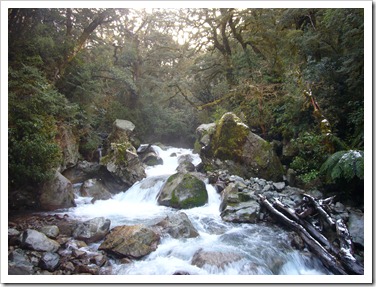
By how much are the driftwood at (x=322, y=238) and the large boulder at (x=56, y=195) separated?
453 cm

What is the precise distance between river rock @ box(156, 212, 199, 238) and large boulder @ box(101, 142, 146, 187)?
331cm

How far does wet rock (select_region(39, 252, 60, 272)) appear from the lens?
344 centimetres

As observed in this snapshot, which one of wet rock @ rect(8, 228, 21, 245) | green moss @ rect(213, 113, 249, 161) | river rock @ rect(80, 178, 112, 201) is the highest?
green moss @ rect(213, 113, 249, 161)

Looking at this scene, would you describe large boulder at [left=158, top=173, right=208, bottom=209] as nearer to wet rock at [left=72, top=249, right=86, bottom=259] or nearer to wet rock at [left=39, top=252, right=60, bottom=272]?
wet rock at [left=72, top=249, right=86, bottom=259]

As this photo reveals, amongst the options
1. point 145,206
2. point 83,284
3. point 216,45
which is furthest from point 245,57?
point 83,284

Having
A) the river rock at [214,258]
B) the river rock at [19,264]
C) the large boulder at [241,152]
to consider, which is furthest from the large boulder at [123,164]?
the river rock at [214,258]

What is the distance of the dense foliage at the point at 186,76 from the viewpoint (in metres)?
4.78

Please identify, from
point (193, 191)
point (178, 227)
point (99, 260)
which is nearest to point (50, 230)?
point (99, 260)

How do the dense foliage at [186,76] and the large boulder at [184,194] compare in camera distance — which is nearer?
the dense foliage at [186,76]

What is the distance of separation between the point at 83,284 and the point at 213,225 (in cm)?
270

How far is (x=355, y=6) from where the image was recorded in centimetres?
384

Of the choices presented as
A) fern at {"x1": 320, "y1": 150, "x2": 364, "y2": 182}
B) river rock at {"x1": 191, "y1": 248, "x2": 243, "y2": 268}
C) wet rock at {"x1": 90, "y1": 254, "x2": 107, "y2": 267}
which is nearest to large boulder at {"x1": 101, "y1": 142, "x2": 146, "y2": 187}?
wet rock at {"x1": 90, "y1": 254, "x2": 107, "y2": 267}

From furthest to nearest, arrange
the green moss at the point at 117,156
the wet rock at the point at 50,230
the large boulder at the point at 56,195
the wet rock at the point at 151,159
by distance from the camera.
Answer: the wet rock at the point at 151,159
the green moss at the point at 117,156
the large boulder at the point at 56,195
the wet rock at the point at 50,230

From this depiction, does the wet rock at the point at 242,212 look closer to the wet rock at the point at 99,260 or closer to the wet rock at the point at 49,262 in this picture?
the wet rock at the point at 99,260
